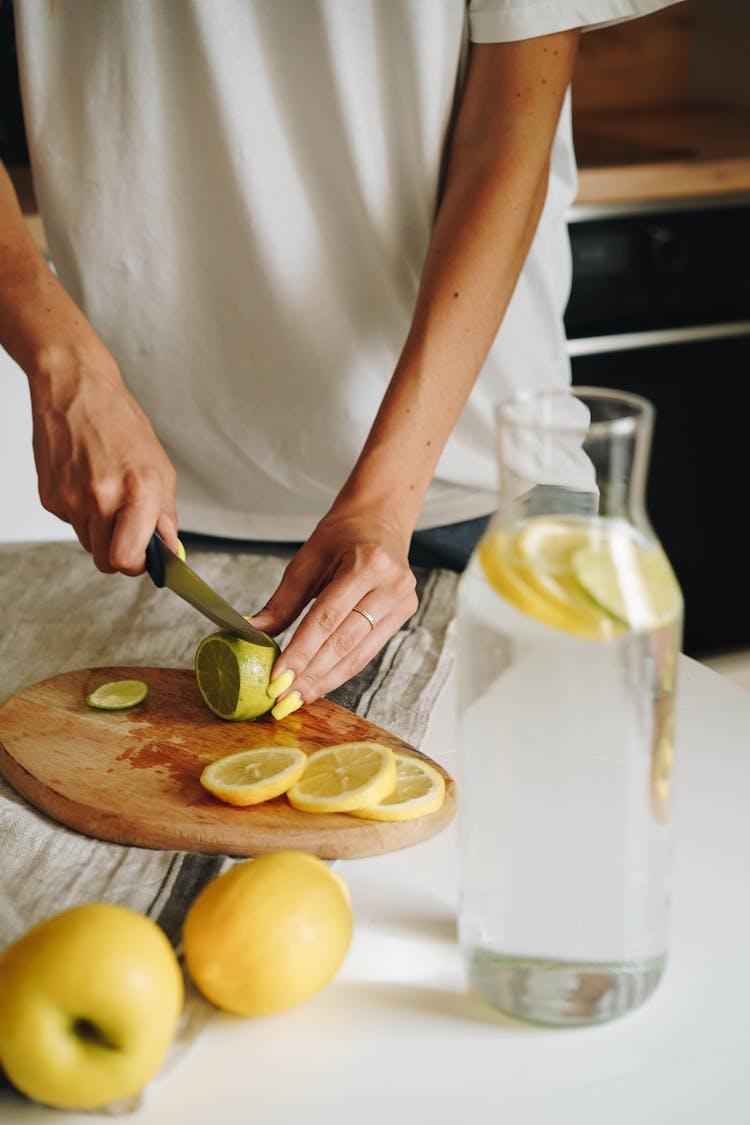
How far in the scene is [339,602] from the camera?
1070 millimetres

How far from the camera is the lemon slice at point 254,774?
36.4 inches

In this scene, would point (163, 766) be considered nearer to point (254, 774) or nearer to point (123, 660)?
point (254, 774)

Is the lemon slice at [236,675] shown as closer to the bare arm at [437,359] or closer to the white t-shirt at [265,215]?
the bare arm at [437,359]

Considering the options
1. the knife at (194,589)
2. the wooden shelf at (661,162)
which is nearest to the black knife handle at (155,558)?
the knife at (194,589)

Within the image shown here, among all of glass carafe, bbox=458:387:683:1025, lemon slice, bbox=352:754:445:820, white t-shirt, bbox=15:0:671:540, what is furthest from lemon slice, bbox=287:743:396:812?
white t-shirt, bbox=15:0:671:540

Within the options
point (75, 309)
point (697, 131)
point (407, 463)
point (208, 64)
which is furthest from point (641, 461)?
point (697, 131)

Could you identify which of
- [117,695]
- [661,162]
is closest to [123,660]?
[117,695]

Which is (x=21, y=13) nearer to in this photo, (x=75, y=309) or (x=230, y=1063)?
(x=75, y=309)

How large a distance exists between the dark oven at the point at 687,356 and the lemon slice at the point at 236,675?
143cm

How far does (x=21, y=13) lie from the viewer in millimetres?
1331

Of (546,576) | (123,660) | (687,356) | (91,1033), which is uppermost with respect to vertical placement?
(546,576)

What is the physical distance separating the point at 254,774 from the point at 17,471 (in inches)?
54.7

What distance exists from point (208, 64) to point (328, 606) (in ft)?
2.08

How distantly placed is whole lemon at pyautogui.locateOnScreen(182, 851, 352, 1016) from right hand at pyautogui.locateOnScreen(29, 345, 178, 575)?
0.48m
